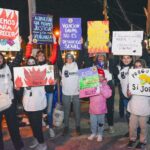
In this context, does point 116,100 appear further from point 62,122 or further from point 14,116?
point 14,116

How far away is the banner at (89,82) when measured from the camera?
6.73 m

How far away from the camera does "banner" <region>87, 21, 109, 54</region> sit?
7719mm

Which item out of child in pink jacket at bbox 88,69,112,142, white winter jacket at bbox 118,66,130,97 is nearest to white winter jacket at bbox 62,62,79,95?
child in pink jacket at bbox 88,69,112,142

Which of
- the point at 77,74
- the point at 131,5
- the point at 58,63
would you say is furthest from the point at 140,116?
the point at 131,5

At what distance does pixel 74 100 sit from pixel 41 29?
187 centimetres

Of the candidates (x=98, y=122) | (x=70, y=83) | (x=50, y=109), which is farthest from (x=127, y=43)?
(x=50, y=109)

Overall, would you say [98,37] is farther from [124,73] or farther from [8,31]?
[8,31]

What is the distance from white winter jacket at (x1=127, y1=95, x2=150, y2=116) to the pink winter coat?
71cm

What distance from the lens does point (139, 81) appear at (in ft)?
20.1

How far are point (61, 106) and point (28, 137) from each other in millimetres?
1018

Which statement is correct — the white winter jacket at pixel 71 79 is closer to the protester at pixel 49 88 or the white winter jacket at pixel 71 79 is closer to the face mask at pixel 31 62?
the protester at pixel 49 88

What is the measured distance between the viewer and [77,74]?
703cm

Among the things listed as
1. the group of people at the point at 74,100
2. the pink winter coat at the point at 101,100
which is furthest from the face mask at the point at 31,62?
the pink winter coat at the point at 101,100

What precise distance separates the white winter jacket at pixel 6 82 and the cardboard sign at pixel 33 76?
0.14 metres
